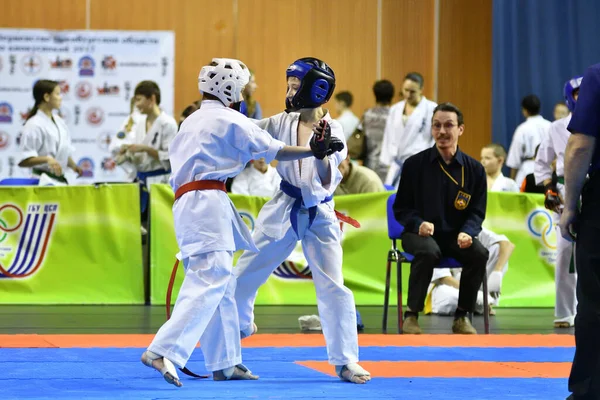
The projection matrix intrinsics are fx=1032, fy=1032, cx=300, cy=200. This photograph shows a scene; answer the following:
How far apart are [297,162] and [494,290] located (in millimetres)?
3501

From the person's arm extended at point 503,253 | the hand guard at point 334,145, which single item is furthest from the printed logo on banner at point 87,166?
the hand guard at point 334,145

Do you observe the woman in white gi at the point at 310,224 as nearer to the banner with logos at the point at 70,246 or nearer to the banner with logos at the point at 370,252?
the banner with logos at the point at 370,252

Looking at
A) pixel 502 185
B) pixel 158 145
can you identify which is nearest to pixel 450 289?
pixel 502 185

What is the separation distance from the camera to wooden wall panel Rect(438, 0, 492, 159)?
13695 millimetres

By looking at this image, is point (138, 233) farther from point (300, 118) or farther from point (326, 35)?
point (326, 35)

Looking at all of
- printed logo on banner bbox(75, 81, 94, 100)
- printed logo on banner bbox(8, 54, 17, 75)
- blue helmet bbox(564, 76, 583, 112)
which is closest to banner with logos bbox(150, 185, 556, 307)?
blue helmet bbox(564, 76, 583, 112)

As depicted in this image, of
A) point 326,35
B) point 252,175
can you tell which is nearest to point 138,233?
point 252,175

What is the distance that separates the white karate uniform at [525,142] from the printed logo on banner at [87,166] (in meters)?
5.04

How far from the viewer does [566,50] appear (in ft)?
43.4

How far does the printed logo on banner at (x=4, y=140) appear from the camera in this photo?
1254cm

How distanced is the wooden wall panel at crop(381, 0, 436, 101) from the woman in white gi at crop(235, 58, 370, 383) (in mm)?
8772

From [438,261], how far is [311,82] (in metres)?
2.47

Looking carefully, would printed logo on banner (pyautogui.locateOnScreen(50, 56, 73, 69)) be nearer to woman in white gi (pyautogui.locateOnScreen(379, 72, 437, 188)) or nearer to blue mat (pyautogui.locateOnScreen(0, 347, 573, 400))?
woman in white gi (pyautogui.locateOnScreen(379, 72, 437, 188))

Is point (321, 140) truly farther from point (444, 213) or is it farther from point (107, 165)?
point (107, 165)
